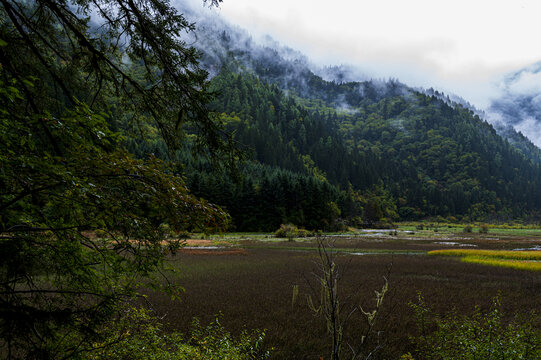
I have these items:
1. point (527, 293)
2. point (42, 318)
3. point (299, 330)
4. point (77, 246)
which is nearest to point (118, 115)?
point (77, 246)

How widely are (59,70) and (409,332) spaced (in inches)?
378

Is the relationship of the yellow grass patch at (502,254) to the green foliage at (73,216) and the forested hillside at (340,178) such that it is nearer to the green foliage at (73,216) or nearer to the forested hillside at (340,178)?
the green foliage at (73,216)

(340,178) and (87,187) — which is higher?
(340,178)

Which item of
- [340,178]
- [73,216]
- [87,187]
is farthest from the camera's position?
[340,178]

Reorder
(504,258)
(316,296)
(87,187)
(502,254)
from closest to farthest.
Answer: (87,187), (316,296), (504,258), (502,254)

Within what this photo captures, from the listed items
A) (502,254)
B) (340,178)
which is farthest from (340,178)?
(502,254)

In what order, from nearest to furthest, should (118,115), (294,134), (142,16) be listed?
1. (142,16)
2. (118,115)
3. (294,134)

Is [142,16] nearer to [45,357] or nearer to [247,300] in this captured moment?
[45,357]

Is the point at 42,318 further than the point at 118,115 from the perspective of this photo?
No

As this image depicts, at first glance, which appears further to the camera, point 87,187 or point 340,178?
Result: point 340,178

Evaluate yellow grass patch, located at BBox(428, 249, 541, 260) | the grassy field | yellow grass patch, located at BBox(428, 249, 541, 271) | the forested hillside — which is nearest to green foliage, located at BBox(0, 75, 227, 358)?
the grassy field

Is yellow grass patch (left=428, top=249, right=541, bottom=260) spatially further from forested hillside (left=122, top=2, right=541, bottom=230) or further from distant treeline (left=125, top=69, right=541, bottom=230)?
forested hillside (left=122, top=2, right=541, bottom=230)

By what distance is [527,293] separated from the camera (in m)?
11.2

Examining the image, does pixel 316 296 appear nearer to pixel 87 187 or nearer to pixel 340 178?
pixel 87 187
